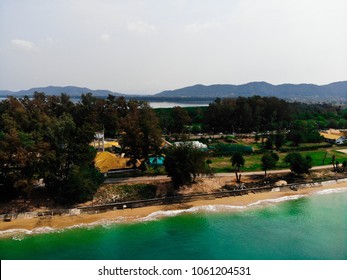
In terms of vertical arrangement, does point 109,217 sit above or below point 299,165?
below

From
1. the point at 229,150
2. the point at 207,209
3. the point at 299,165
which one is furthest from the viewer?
the point at 229,150

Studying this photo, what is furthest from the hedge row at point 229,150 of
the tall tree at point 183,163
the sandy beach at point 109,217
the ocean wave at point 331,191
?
the tall tree at point 183,163

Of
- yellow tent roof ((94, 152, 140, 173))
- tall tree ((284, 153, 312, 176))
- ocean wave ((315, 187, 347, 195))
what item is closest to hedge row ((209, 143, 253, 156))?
tall tree ((284, 153, 312, 176))

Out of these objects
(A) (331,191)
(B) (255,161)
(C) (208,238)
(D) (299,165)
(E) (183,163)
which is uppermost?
(E) (183,163)

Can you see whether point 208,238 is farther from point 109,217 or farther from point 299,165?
point 299,165

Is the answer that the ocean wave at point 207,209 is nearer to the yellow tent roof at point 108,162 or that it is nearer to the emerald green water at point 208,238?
the emerald green water at point 208,238

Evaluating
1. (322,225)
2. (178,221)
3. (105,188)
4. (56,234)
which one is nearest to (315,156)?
(322,225)

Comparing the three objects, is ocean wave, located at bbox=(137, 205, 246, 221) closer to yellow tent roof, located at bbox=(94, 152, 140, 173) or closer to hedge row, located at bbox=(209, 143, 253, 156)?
yellow tent roof, located at bbox=(94, 152, 140, 173)

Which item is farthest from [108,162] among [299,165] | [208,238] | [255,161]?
[299,165]

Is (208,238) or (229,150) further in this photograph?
(229,150)
